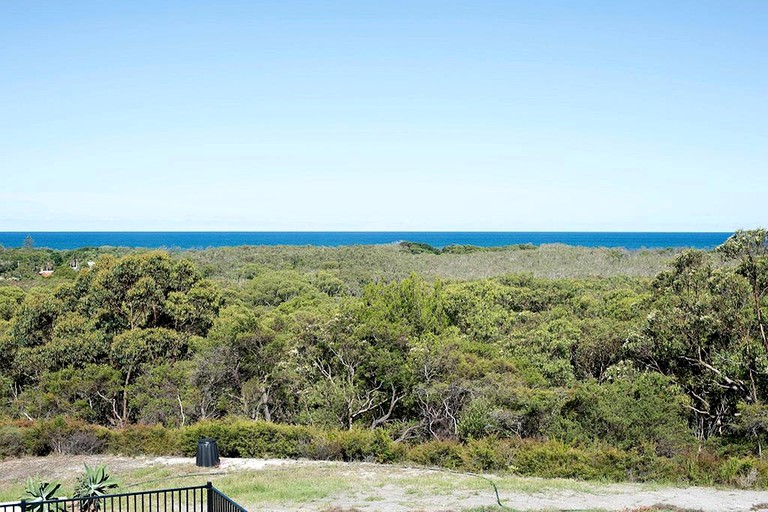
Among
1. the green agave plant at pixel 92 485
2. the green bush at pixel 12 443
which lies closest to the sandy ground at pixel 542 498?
the green agave plant at pixel 92 485

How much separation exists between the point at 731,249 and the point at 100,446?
64.5 feet

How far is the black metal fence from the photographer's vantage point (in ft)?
29.5

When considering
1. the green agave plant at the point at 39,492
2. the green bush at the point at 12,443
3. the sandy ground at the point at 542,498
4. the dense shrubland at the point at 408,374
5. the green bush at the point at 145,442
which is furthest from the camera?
the green bush at the point at 12,443

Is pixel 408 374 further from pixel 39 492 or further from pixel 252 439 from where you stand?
pixel 39 492

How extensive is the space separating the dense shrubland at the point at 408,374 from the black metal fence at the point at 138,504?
614 centimetres

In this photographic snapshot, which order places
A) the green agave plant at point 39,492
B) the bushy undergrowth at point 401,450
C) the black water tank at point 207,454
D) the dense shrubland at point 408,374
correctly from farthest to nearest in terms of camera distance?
the dense shrubland at point 408,374, the black water tank at point 207,454, the bushy undergrowth at point 401,450, the green agave plant at point 39,492

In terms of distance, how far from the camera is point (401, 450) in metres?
18.8

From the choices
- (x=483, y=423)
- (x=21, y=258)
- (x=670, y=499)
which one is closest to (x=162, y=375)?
(x=483, y=423)

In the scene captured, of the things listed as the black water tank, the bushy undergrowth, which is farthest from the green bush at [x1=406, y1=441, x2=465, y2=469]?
the black water tank

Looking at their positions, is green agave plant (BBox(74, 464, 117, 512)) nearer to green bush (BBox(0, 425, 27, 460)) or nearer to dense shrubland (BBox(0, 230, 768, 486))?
dense shrubland (BBox(0, 230, 768, 486))

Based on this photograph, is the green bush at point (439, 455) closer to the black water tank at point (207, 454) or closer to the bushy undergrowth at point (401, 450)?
Result: the bushy undergrowth at point (401, 450)

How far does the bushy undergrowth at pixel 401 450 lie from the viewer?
15789mm

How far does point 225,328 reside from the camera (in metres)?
26.0

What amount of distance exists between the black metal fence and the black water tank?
102 inches
